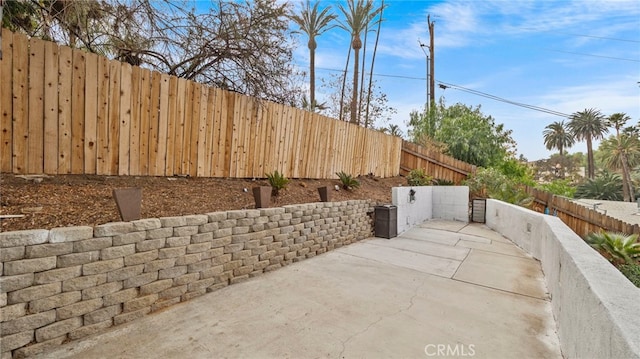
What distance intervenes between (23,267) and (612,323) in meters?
3.25

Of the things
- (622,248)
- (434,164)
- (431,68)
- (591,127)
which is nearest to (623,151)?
(591,127)

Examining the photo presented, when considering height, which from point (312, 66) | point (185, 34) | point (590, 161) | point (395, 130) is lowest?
point (185, 34)

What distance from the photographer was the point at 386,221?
234 inches

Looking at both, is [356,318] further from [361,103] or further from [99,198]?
[361,103]

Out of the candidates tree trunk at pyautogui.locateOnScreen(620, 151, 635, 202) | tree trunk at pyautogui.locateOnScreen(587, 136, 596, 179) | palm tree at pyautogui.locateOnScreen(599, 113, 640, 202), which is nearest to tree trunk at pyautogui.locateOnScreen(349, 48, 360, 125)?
tree trunk at pyautogui.locateOnScreen(620, 151, 635, 202)

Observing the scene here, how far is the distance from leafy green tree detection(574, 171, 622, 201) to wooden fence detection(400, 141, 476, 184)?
2352cm

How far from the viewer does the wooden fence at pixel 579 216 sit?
6602mm

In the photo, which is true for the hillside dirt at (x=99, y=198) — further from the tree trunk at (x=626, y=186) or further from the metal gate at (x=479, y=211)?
the tree trunk at (x=626, y=186)

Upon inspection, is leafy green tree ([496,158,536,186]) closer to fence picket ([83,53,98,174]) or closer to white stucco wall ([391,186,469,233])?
white stucco wall ([391,186,469,233])

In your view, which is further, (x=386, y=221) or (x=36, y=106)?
(x=386, y=221)

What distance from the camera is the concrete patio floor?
6.62 ft

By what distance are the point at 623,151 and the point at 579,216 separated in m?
24.6

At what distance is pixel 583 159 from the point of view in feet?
173

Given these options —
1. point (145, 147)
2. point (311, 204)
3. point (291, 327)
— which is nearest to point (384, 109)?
point (311, 204)
